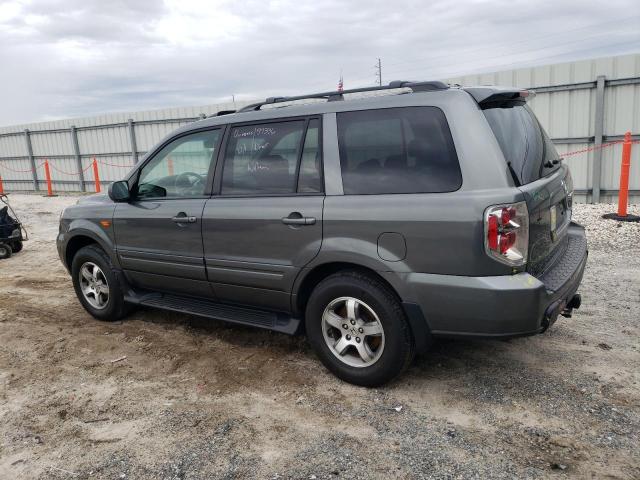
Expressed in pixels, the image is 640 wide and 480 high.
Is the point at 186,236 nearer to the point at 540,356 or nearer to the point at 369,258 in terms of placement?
the point at 369,258

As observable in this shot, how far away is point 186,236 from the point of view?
412 centimetres

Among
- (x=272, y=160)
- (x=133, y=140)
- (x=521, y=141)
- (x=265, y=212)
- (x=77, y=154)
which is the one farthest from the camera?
(x=77, y=154)

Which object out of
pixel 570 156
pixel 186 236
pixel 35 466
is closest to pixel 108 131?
pixel 570 156

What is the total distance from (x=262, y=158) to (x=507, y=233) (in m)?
1.83

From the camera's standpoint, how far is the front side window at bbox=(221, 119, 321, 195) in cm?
353

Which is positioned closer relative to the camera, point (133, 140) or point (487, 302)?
point (487, 302)

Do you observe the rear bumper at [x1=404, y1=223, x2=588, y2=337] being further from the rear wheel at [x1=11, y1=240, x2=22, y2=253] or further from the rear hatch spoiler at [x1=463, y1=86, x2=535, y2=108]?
the rear wheel at [x1=11, y1=240, x2=22, y2=253]

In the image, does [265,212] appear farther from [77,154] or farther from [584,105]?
[77,154]

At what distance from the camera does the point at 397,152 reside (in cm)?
317

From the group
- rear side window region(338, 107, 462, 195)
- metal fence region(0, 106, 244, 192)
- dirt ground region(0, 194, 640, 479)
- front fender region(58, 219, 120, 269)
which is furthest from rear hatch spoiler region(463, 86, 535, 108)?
metal fence region(0, 106, 244, 192)

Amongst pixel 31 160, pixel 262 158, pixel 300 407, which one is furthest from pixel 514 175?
pixel 31 160

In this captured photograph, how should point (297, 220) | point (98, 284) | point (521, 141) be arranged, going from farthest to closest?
point (98, 284)
point (297, 220)
point (521, 141)

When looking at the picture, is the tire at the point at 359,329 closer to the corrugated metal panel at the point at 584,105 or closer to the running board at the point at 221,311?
the running board at the point at 221,311

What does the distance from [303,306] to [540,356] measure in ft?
5.81
